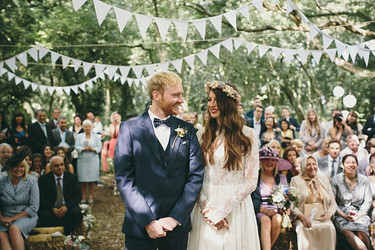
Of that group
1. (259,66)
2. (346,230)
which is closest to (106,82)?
(259,66)

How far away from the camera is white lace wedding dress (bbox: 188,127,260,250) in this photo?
2.87 m

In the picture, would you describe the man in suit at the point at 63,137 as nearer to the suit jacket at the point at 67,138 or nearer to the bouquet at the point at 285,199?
the suit jacket at the point at 67,138

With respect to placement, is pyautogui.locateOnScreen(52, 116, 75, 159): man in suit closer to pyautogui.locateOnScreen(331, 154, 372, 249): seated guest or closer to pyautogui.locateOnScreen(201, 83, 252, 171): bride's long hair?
pyautogui.locateOnScreen(331, 154, 372, 249): seated guest

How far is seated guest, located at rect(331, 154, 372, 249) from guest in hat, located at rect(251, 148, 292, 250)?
38.1 inches

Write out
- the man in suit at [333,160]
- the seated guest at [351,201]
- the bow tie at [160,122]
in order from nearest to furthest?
the bow tie at [160,122], the seated guest at [351,201], the man in suit at [333,160]

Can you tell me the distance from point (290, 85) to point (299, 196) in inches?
555

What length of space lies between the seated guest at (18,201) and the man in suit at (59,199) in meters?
0.35

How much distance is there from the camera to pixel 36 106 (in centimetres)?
2186

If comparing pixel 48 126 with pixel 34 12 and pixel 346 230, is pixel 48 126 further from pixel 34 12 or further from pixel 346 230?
pixel 346 230

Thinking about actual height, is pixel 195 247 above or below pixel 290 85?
above

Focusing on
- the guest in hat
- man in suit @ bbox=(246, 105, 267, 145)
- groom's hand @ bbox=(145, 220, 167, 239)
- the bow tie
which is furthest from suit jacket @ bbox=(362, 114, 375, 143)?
groom's hand @ bbox=(145, 220, 167, 239)

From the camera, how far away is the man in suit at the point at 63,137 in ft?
26.7

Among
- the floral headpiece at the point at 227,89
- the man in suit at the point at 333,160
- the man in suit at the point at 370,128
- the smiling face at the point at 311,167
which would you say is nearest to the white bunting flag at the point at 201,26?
the smiling face at the point at 311,167

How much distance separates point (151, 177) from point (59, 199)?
305 cm
